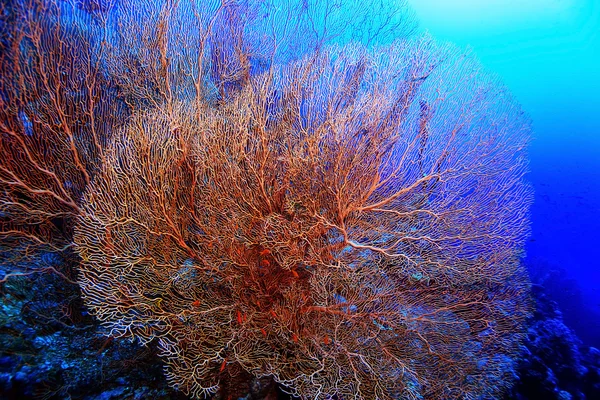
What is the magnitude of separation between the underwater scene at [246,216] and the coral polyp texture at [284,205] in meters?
0.02

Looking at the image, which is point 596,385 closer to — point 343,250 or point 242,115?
Answer: point 343,250

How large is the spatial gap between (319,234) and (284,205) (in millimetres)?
465

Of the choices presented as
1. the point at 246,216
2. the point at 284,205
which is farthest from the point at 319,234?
the point at 246,216

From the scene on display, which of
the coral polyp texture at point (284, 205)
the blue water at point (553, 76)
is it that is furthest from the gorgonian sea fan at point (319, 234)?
the blue water at point (553, 76)

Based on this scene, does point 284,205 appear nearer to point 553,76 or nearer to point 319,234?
point 319,234

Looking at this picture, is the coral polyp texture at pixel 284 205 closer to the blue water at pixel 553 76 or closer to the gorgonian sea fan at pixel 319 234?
the gorgonian sea fan at pixel 319 234

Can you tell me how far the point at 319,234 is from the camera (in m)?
2.70

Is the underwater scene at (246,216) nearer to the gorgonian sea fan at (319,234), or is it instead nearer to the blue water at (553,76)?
the gorgonian sea fan at (319,234)

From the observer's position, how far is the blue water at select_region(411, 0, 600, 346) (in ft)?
79.6

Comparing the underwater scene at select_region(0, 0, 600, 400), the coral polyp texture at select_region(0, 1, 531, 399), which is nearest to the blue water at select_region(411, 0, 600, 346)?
the coral polyp texture at select_region(0, 1, 531, 399)

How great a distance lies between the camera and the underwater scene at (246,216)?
2494 millimetres

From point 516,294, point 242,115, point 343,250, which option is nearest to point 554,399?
point 516,294

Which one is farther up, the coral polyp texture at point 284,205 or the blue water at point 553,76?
the blue water at point 553,76

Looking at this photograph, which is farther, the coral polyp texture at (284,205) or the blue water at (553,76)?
the blue water at (553,76)
